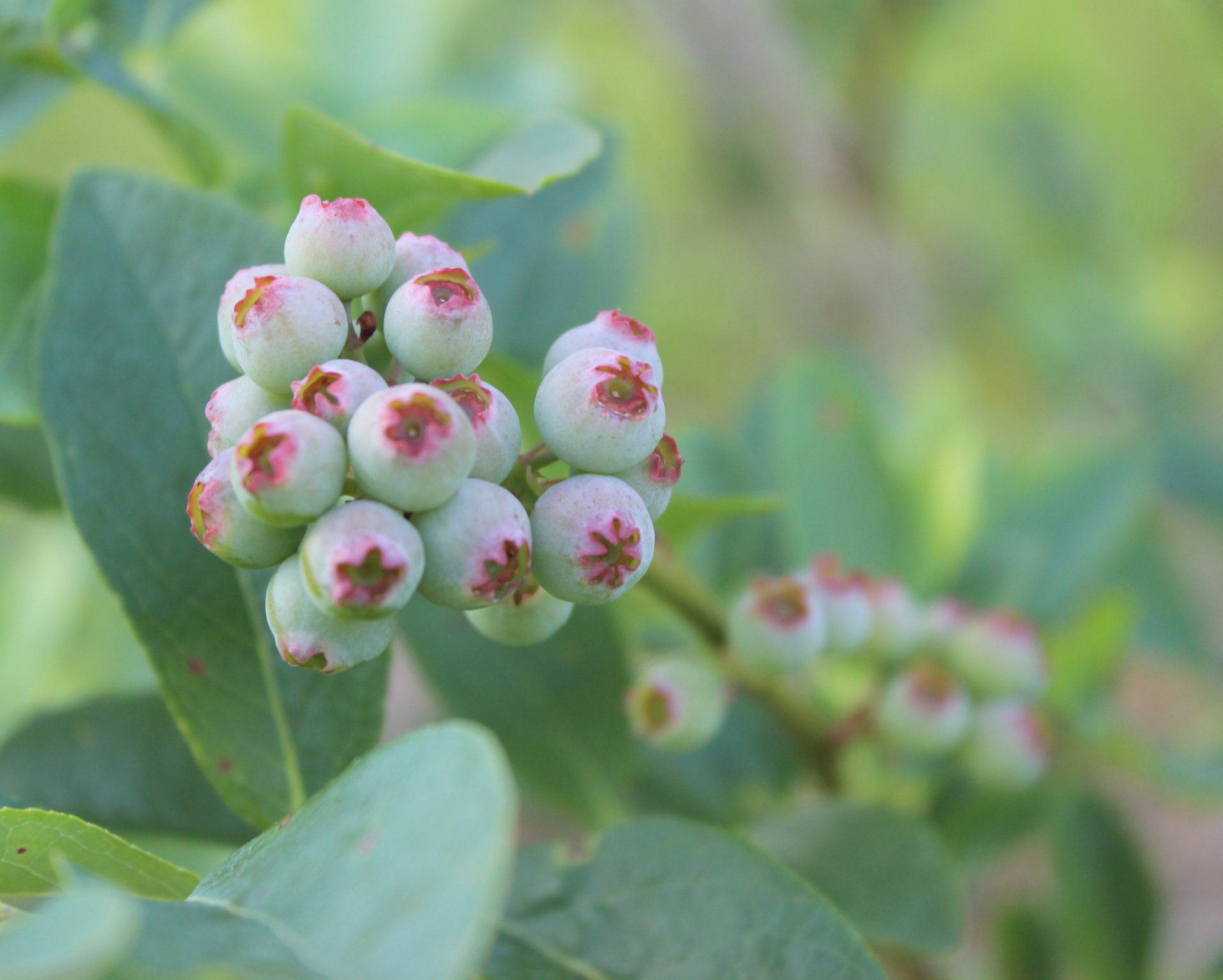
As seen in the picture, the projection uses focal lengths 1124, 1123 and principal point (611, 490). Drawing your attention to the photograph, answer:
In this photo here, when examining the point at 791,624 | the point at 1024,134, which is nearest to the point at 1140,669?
the point at 1024,134

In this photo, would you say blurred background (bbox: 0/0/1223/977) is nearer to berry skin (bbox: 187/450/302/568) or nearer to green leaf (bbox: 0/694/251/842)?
green leaf (bbox: 0/694/251/842)

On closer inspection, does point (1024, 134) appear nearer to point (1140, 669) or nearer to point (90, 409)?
point (1140, 669)

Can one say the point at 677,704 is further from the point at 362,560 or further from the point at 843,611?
the point at 362,560

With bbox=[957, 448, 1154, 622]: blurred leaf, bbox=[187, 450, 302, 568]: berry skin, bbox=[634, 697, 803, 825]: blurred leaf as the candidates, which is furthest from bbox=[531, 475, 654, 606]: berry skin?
bbox=[957, 448, 1154, 622]: blurred leaf

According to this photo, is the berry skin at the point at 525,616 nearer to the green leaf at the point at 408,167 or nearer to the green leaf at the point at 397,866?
the green leaf at the point at 397,866

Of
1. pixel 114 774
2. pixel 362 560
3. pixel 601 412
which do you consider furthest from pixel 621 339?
pixel 114 774

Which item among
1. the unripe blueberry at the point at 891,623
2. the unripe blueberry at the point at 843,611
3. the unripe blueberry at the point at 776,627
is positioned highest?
the unripe blueberry at the point at 776,627

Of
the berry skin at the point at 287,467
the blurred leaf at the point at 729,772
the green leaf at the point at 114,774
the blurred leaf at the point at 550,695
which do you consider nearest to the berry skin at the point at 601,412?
the berry skin at the point at 287,467
